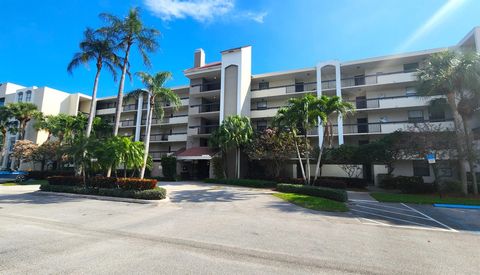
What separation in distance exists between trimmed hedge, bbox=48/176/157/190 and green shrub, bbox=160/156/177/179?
13.7 metres

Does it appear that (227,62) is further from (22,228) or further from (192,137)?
(22,228)

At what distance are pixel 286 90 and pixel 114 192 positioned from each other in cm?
2448

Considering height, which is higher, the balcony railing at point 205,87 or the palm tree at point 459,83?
the balcony railing at point 205,87

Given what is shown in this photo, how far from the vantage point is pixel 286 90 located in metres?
32.8

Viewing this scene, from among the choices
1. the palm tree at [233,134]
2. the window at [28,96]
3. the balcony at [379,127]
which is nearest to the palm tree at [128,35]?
the palm tree at [233,134]

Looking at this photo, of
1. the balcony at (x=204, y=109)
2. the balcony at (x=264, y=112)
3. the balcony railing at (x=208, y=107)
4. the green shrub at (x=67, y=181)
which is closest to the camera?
the green shrub at (x=67, y=181)

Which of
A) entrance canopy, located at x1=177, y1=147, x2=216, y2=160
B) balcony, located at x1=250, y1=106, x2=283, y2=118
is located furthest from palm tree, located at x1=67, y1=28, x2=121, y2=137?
balcony, located at x1=250, y1=106, x2=283, y2=118

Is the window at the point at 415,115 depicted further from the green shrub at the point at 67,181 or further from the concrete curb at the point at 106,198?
the green shrub at the point at 67,181

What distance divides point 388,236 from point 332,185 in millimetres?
15306

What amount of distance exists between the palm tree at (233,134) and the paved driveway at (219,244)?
15.9 meters

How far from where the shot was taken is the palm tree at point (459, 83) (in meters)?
17.8

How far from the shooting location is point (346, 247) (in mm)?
6914

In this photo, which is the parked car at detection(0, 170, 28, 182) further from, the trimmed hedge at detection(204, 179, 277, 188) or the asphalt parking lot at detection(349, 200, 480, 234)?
the asphalt parking lot at detection(349, 200, 480, 234)

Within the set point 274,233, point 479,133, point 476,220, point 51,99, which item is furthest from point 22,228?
point 51,99
